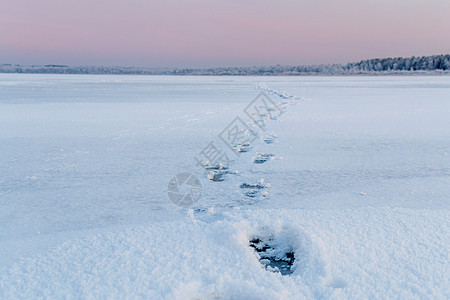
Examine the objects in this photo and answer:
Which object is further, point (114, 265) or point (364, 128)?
point (364, 128)

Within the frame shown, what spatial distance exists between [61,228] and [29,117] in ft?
21.9

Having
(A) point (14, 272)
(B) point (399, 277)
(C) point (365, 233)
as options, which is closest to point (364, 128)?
(C) point (365, 233)

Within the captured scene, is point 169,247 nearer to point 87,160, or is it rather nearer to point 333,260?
point 333,260

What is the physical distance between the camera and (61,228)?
2600 millimetres

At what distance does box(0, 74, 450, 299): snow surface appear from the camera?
6.16ft

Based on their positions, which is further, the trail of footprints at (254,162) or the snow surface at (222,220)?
the trail of footprints at (254,162)

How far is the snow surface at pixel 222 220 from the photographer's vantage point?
73.9 inches

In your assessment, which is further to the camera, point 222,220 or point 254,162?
point 254,162

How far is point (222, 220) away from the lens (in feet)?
8.66

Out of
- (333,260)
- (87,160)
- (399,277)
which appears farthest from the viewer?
(87,160)

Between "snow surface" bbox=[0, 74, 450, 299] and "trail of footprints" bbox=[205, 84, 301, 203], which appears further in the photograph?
"trail of footprints" bbox=[205, 84, 301, 203]

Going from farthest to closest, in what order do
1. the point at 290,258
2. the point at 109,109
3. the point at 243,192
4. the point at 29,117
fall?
the point at 109,109 < the point at 29,117 < the point at 243,192 < the point at 290,258

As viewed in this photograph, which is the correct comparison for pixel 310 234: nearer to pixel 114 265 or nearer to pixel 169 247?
pixel 169 247

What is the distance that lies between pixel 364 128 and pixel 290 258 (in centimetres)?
Result: 540
